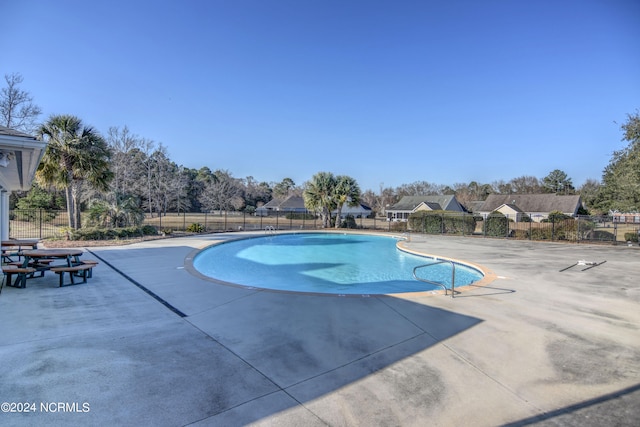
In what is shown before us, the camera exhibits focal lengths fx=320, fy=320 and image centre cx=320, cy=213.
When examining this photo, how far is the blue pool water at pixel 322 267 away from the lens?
28.7 ft

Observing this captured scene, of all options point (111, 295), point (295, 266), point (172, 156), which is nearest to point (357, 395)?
Result: point (111, 295)

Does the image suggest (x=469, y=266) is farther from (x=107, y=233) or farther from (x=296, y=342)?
(x=107, y=233)

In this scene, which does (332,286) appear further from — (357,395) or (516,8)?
(516,8)

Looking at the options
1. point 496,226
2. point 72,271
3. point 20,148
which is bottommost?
point 72,271

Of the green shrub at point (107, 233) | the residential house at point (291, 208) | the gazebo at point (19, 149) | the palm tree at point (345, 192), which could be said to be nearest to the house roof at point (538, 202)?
the residential house at point (291, 208)

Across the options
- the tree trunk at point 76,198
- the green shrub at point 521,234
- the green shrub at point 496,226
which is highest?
the tree trunk at point 76,198

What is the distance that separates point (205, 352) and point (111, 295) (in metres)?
3.53

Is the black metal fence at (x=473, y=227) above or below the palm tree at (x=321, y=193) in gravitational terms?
below

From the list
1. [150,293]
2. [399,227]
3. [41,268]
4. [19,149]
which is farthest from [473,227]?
[19,149]

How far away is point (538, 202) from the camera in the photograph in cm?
3997

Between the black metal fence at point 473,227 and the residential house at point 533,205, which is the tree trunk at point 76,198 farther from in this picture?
the residential house at point 533,205

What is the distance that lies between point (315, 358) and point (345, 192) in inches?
842

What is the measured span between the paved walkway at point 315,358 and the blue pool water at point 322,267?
2663 mm

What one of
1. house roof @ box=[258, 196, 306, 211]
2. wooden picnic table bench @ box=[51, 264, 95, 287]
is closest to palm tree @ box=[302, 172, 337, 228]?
wooden picnic table bench @ box=[51, 264, 95, 287]
